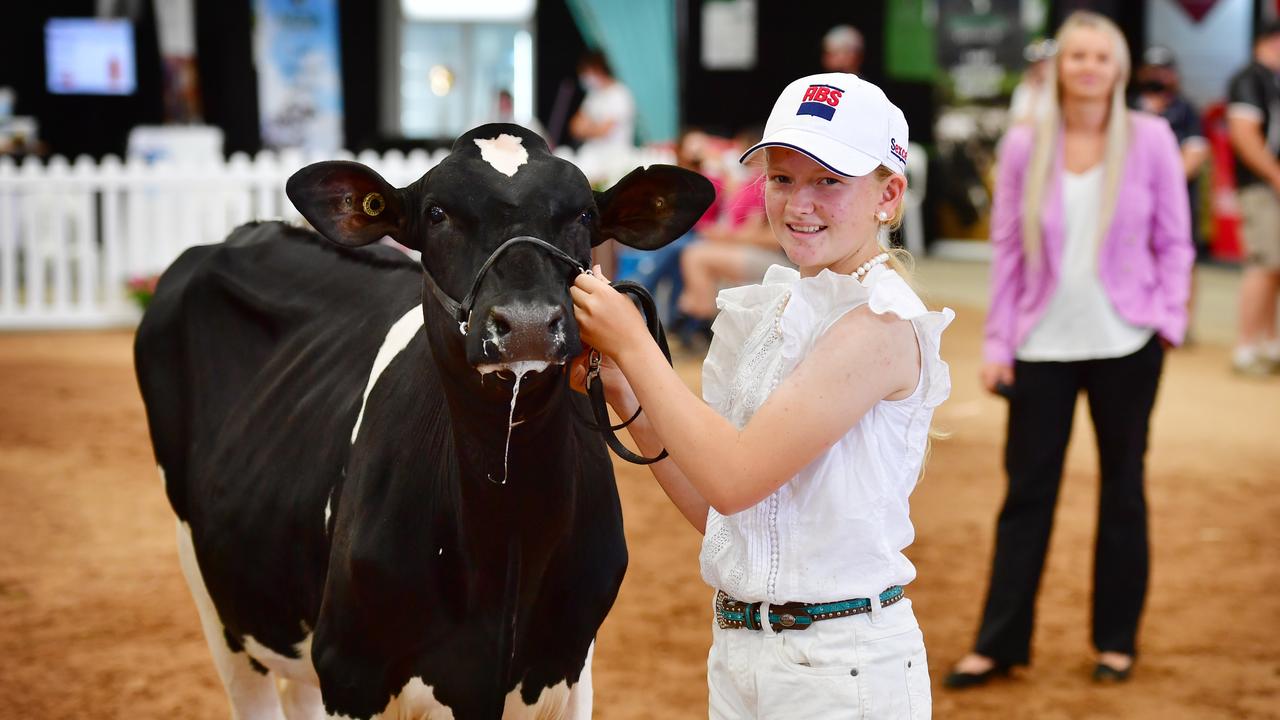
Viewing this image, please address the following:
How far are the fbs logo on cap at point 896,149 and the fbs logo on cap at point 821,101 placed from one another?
109 mm

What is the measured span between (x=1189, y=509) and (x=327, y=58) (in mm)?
15607

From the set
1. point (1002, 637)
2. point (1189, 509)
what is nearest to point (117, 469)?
point (1002, 637)

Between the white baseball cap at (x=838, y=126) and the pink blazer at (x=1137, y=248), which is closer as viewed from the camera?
the white baseball cap at (x=838, y=126)

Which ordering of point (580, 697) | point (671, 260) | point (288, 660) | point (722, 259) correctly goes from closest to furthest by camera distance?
point (580, 697) < point (288, 660) < point (722, 259) < point (671, 260)

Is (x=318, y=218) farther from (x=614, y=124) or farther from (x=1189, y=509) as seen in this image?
(x=614, y=124)

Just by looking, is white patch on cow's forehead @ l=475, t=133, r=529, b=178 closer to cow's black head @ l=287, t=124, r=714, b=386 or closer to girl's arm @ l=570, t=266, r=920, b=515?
cow's black head @ l=287, t=124, r=714, b=386

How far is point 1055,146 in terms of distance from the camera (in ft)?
14.3

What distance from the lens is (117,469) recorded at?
7.08m

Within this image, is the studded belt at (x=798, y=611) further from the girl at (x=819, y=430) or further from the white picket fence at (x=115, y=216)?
the white picket fence at (x=115, y=216)

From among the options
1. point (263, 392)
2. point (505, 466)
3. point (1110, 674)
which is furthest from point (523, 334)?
point (1110, 674)

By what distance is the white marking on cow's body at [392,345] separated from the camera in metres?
2.82

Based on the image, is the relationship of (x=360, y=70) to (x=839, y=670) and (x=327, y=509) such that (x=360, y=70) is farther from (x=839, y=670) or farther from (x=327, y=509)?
(x=839, y=670)

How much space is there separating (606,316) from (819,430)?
1.12 feet

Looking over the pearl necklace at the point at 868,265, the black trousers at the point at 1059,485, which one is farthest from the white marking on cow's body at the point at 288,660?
the black trousers at the point at 1059,485
